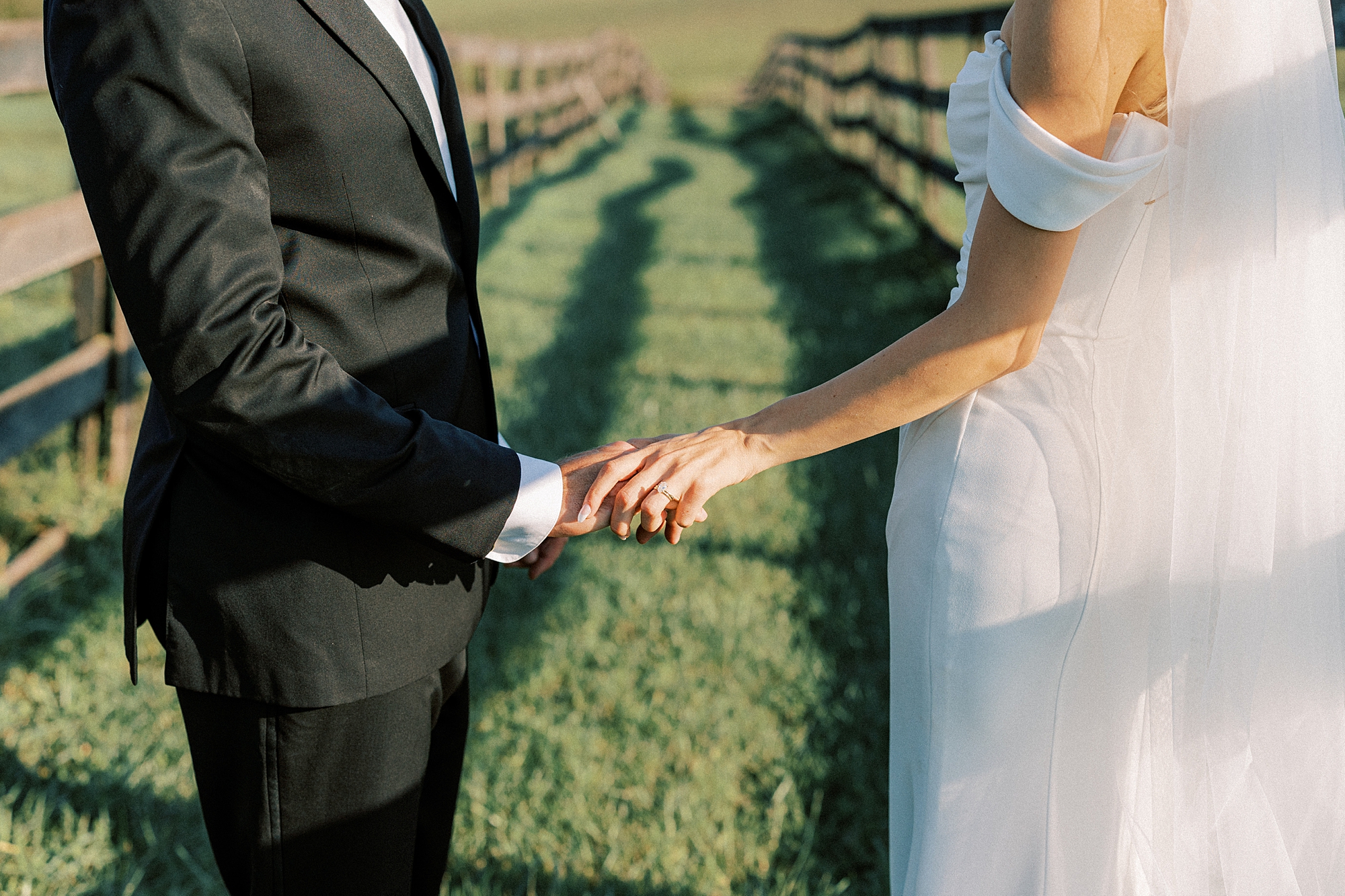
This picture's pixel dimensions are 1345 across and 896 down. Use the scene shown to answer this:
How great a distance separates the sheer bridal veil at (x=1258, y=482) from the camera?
1.25 m

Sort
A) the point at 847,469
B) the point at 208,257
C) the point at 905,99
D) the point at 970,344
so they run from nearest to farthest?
the point at 208,257, the point at 970,344, the point at 847,469, the point at 905,99

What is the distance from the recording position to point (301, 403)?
1.17 meters

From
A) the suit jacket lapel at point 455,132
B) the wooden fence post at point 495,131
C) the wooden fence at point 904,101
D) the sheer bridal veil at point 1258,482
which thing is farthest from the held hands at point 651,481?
the wooden fence post at point 495,131

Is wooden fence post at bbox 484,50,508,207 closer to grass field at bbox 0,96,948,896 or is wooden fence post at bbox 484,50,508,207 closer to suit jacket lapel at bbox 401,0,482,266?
grass field at bbox 0,96,948,896

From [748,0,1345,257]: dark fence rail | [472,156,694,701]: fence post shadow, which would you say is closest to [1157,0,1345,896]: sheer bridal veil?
Result: [472,156,694,701]: fence post shadow

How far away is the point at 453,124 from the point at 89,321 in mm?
2907

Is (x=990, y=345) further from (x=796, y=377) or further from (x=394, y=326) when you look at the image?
(x=796, y=377)

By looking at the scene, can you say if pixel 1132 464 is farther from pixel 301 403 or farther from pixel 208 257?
pixel 208 257

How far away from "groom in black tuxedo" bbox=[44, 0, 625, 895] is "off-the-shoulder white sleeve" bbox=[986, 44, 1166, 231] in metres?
0.67

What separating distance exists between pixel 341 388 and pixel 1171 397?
1013 mm

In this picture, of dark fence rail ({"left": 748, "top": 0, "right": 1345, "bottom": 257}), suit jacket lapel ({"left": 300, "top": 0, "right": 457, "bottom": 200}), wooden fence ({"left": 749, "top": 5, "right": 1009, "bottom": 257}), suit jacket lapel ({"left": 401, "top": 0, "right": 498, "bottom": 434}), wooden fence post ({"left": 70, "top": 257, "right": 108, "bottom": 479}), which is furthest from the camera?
wooden fence ({"left": 749, "top": 5, "right": 1009, "bottom": 257})

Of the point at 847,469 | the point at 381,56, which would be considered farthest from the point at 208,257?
the point at 847,469

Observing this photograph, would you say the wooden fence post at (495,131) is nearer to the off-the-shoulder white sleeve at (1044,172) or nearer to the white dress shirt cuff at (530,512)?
the white dress shirt cuff at (530,512)

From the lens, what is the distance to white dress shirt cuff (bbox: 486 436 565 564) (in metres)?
1.38
